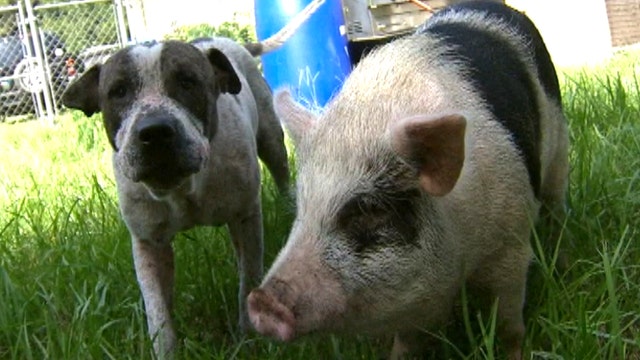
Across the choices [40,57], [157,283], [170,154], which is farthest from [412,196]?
[40,57]

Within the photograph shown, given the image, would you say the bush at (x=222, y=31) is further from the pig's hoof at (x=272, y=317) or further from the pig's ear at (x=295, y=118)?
the pig's hoof at (x=272, y=317)

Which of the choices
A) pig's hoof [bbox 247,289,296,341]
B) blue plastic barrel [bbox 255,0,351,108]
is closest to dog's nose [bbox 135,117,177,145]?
pig's hoof [bbox 247,289,296,341]

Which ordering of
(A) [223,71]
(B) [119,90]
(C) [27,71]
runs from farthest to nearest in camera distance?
(C) [27,71] < (A) [223,71] < (B) [119,90]

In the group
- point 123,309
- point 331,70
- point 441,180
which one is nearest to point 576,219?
point 441,180

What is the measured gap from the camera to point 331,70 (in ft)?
27.3

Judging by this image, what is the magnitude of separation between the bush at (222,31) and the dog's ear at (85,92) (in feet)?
40.9

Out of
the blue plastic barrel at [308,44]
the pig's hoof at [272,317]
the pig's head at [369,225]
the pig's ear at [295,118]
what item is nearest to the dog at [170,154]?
the pig's ear at [295,118]

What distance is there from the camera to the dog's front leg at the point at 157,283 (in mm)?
3107

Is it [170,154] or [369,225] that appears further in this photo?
[170,154]

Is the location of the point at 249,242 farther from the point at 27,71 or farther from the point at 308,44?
the point at 27,71

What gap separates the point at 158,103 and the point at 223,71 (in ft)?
1.85

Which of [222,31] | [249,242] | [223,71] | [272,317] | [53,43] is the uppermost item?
[223,71]

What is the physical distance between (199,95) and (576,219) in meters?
1.50

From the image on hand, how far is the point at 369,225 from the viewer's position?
220cm
